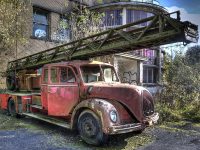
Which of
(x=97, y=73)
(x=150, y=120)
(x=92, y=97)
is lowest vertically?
(x=150, y=120)

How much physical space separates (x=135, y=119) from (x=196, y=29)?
292 centimetres

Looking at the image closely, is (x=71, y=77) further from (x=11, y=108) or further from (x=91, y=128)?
(x=11, y=108)

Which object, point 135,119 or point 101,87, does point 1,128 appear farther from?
point 135,119

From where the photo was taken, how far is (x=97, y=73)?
918 centimetres

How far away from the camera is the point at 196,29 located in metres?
6.57

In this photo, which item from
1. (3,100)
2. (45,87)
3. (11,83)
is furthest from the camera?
(11,83)

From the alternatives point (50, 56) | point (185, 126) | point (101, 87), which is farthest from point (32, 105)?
point (185, 126)

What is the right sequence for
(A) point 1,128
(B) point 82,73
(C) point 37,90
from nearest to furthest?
(B) point 82,73 → (A) point 1,128 → (C) point 37,90

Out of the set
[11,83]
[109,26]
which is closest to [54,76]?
[11,83]

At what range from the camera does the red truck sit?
7.45 m

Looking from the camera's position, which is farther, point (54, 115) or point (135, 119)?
point (54, 115)

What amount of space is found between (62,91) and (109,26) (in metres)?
15.0

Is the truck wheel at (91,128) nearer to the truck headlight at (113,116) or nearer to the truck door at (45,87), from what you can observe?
the truck headlight at (113,116)

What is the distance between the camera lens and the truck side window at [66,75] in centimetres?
890
